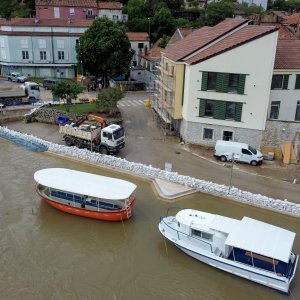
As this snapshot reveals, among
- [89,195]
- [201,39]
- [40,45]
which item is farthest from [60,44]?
[89,195]

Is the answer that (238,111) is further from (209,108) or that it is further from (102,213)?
(102,213)

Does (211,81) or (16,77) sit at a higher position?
(211,81)

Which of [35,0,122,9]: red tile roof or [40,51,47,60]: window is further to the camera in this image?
[35,0,122,9]: red tile roof

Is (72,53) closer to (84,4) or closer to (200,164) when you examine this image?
(84,4)

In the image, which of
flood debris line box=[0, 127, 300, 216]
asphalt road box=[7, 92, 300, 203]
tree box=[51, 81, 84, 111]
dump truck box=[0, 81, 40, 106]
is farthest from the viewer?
dump truck box=[0, 81, 40, 106]

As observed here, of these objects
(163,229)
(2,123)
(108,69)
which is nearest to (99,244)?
(163,229)

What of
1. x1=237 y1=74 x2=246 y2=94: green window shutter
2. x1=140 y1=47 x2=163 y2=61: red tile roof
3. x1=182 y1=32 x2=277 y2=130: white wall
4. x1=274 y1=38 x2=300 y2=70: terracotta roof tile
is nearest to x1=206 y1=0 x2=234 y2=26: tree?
x1=140 y1=47 x2=163 y2=61: red tile roof

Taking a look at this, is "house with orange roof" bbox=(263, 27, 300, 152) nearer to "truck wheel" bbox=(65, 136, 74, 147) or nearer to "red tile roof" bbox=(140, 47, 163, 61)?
"truck wheel" bbox=(65, 136, 74, 147)

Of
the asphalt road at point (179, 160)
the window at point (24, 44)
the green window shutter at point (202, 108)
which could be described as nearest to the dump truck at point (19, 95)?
the asphalt road at point (179, 160)
